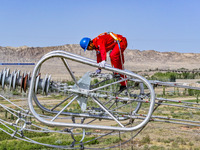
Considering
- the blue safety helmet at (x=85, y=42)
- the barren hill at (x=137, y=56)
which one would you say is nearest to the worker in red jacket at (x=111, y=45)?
the blue safety helmet at (x=85, y=42)

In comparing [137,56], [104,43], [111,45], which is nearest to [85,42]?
[104,43]

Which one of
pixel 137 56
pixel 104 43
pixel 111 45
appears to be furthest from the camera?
pixel 137 56

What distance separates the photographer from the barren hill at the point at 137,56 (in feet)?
442

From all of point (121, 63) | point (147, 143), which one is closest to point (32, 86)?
point (121, 63)

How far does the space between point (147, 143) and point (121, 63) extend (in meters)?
11.9

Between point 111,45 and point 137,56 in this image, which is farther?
point 137,56

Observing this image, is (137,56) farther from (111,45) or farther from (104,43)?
(104,43)

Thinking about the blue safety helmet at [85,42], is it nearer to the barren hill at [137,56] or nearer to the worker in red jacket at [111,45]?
the worker in red jacket at [111,45]

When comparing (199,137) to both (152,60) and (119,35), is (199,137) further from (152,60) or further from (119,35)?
(152,60)

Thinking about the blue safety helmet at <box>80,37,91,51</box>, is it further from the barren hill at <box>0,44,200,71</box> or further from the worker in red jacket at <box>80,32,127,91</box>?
the barren hill at <box>0,44,200,71</box>

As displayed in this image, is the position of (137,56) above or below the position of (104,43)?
above

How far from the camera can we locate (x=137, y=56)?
150000 millimetres

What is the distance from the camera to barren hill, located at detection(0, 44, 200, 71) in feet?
442

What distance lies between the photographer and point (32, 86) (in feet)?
22.8
